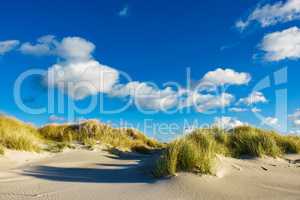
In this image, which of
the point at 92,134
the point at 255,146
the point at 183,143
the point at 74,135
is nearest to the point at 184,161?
the point at 183,143

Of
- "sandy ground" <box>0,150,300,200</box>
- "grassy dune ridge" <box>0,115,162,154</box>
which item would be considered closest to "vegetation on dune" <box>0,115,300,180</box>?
"grassy dune ridge" <box>0,115,162,154</box>

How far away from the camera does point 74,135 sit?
17.1 metres

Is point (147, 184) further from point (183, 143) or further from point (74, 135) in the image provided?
point (74, 135)

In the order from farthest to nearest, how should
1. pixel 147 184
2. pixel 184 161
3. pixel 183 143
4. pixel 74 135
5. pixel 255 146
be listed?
pixel 74 135 < pixel 255 146 < pixel 183 143 < pixel 184 161 < pixel 147 184

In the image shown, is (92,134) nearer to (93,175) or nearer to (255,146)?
(255,146)

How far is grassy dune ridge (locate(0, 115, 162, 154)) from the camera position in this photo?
13016mm

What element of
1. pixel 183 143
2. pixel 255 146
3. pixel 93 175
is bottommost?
pixel 93 175

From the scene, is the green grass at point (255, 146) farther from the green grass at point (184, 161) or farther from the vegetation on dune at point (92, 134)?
the vegetation on dune at point (92, 134)

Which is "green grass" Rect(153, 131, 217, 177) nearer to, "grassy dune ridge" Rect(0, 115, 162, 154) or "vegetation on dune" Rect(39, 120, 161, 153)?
"grassy dune ridge" Rect(0, 115, 162, 154)

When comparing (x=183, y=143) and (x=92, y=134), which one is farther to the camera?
(x=92, y=134)

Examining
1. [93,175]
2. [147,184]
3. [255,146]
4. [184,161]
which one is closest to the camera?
[147,184]

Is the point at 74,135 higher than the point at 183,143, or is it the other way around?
the point at 183,143

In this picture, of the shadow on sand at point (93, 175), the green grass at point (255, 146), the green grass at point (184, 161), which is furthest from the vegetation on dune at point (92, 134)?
the green grass at point (184, 161)

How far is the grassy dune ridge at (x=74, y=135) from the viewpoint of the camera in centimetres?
1302
